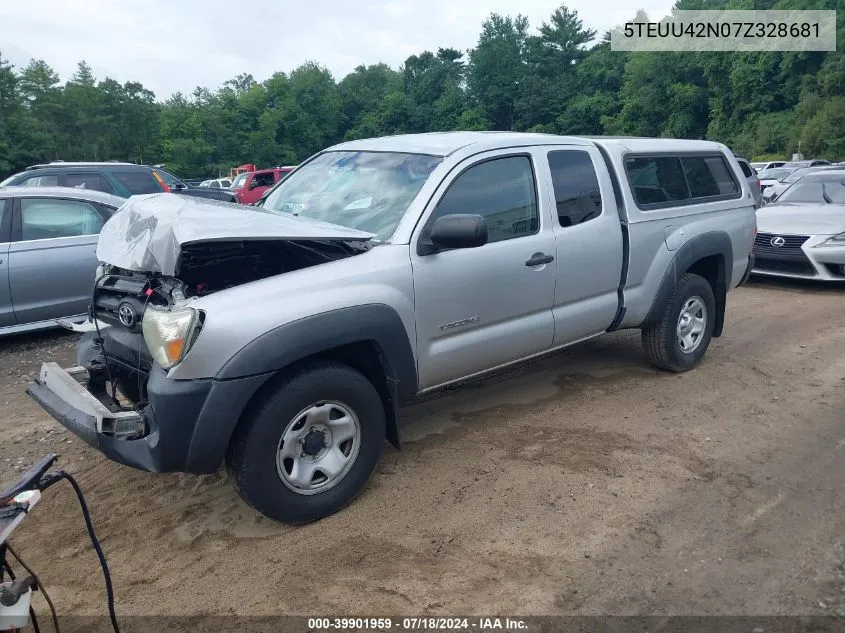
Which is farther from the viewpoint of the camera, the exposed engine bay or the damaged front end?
the exposed engine bay

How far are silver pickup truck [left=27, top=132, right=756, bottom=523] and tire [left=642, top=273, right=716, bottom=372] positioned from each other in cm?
17

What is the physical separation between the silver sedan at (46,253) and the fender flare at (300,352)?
4251 mm

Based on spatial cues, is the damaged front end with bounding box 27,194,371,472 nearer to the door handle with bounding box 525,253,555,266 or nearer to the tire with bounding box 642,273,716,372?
the door handle with bounding box 525,253,555,266

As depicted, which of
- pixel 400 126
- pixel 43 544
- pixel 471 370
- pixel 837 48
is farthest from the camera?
pixel 400 126

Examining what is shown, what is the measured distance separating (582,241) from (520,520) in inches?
79.0

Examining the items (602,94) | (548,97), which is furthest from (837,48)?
(548,97)

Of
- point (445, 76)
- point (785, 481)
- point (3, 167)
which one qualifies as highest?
point (445, 76)

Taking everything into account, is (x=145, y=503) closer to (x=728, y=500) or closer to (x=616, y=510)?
(x=616, y=510)

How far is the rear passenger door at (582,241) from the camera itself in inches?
177

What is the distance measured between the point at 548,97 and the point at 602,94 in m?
6.49

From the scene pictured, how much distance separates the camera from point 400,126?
91875mm

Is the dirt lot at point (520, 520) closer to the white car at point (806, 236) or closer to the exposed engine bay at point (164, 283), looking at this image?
the exposed engine bay at point (164, 283)

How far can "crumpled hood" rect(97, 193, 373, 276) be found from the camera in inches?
124
